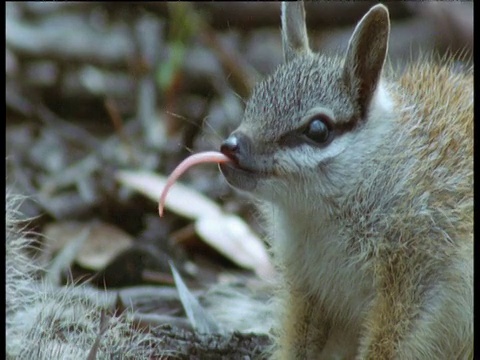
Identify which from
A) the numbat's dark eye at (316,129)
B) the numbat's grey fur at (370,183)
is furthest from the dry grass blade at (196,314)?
the numbat's dark eye at (316,129)

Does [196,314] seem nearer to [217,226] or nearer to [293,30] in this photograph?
[293,30]

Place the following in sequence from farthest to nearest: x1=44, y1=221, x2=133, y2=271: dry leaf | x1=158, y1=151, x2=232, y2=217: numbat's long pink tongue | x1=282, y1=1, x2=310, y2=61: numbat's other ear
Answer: x1=44, y1=221, x2=133, y2=271: dry leaf < x1=282, y1=1, x2=310, y2=61: numbat's other ear < x1=158, y1=151, x2=232, y2=217: numbat's long pink tongue

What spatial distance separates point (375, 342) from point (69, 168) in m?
1.79

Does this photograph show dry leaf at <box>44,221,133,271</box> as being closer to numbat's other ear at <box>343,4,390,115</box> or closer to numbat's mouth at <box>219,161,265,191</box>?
numbat's mouth at <box>219,161,265,191</box>

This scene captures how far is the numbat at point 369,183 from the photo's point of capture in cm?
206

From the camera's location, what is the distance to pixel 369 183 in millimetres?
2170

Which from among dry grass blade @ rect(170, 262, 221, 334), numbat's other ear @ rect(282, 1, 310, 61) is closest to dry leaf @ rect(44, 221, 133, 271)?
dry grass blade @ rect(170, 262, 221, 334)

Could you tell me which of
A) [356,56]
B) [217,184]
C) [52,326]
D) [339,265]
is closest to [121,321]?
[52,326]

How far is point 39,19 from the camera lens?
12.9 ft

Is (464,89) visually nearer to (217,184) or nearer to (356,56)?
(356,56)

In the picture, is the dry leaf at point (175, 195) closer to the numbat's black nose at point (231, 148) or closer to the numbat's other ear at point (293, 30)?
the numbat's other ear at point (293, 30)

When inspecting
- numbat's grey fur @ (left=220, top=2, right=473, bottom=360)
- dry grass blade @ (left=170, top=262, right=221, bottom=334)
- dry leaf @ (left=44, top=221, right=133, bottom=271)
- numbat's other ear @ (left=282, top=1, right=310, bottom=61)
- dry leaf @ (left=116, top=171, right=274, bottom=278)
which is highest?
numbat's other ear @ (left=282, top=1, right=310, bottom=61)

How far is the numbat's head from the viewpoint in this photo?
2.04m

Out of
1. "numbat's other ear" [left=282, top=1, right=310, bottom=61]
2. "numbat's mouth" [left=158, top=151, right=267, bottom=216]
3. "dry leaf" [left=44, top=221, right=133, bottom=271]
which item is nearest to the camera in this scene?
"numbat's mouth" [left=158, top=151, right=267, bottom=216]
